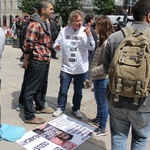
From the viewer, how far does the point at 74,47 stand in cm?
368

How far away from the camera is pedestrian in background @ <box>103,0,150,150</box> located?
6.29 feet

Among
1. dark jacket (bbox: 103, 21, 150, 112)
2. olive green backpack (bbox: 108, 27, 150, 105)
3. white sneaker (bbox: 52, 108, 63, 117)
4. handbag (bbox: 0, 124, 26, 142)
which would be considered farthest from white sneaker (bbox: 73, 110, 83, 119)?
olive green backpack (bbox: 108, 27, 150, 105)

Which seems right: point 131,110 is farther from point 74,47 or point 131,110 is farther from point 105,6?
point 105,6

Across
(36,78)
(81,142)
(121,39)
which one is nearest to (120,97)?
(121,39)

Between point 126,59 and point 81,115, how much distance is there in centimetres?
233

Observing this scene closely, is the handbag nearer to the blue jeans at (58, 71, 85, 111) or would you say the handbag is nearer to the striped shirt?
the blue jeans at (58, 71, 85, 111)

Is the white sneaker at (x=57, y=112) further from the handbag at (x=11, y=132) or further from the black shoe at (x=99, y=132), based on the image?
the black shoe at (x=99, y=132)

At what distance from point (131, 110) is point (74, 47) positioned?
1.92 meters

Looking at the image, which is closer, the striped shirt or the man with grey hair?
the striped shirt

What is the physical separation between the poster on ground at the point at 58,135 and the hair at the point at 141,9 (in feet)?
6.13

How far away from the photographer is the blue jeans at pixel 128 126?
2.00 m

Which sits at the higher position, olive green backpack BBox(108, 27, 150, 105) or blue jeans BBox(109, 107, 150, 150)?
olive green backpack BBox(108, 27, 150, 105)

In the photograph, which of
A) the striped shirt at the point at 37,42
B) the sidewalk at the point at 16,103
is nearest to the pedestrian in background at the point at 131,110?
the sidewalk at the point at 16,103

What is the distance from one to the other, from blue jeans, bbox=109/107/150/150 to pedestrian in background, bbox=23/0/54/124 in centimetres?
159
